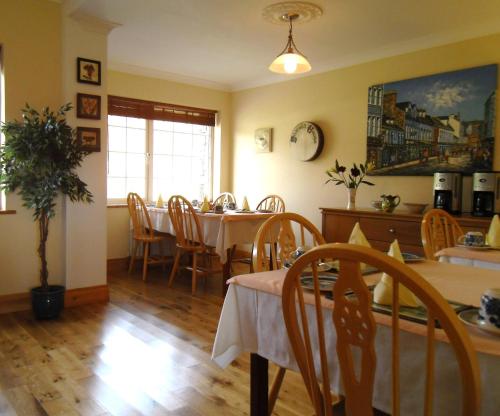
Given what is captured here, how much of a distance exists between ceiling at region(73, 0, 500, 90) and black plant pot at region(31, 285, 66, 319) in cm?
218

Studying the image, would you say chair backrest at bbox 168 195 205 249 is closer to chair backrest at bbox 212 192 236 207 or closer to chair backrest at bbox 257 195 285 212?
chair backrest at bbox 257 195 285 212

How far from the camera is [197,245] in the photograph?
4.33 meters

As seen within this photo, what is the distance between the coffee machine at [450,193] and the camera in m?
3.57

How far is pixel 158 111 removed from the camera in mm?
5484

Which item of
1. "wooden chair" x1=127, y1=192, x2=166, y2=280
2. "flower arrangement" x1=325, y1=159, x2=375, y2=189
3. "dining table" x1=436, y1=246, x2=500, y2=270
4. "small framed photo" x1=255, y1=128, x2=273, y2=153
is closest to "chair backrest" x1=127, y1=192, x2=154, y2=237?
"wooden chair" x1=127, y1=192, x2=166, y2=280

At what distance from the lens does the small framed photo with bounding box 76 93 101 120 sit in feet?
11.7

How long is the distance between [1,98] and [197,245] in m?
2.09

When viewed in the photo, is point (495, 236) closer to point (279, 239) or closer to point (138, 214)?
point (279, 239)

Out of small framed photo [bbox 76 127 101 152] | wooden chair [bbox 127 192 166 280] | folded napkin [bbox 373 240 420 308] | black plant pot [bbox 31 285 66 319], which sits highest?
small framed photo [bbox 76 127 101 152]

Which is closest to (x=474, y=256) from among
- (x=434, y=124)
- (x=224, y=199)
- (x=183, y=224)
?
(x=434, y=124)

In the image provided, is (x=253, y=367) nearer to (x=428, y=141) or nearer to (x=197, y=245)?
(x=197, y=245)

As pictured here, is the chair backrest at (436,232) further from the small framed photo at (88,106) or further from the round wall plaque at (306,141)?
the small framed photo at (88,106)

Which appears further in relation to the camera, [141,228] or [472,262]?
[141,228]

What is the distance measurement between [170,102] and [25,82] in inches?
91.3
